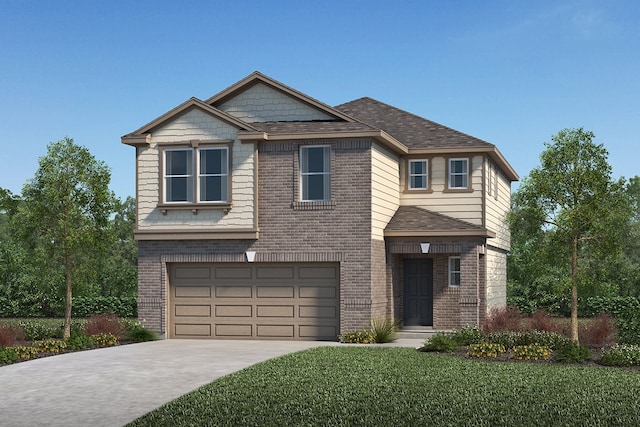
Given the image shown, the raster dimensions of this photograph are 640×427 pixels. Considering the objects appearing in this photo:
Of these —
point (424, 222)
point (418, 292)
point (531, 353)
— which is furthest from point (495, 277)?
point (531, 353)

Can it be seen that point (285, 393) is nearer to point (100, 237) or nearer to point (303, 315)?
point (303, 315)

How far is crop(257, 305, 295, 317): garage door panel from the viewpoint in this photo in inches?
1026

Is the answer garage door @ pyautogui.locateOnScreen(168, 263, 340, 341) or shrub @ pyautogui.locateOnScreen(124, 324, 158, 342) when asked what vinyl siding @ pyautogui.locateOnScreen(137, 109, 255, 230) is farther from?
shrub @ pyautogui.locateOnScreen(124, 324, 158, 342)

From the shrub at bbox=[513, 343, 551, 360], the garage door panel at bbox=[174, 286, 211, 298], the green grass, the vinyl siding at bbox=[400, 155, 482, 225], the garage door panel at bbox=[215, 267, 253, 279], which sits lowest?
the green grass

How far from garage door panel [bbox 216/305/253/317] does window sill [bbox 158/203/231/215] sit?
2882 millimetres

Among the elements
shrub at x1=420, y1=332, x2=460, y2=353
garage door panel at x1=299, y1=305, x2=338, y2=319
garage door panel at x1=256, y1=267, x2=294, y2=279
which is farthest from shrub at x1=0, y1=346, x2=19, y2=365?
shrub at x1=420, y1=332, x2=460, y2=353

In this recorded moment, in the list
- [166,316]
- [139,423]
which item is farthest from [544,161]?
[139,423]

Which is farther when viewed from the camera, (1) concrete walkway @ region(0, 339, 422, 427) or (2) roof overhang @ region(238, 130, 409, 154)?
(2) roof overhang @ region(238, 130, 409, 154)

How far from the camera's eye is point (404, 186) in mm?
29297

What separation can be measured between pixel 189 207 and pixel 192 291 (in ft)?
8.72

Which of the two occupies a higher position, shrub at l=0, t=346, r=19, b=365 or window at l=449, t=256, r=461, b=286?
window at l=449, t=256, r=461, b=286

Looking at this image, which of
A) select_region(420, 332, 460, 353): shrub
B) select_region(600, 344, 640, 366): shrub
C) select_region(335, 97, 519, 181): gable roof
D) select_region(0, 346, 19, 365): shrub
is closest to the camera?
select_region(600, 344, 640, 366): shrub

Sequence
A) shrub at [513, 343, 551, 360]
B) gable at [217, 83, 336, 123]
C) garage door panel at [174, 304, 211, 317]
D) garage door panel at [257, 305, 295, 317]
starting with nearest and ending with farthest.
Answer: shrub at [513, 343, 551, 360], garage door panel at [257, 305, 295, 317], garage door panel at [174, 304, 211, 317], gable at [217, 83, 336, 123]

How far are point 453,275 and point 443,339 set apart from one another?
7.28 metres
